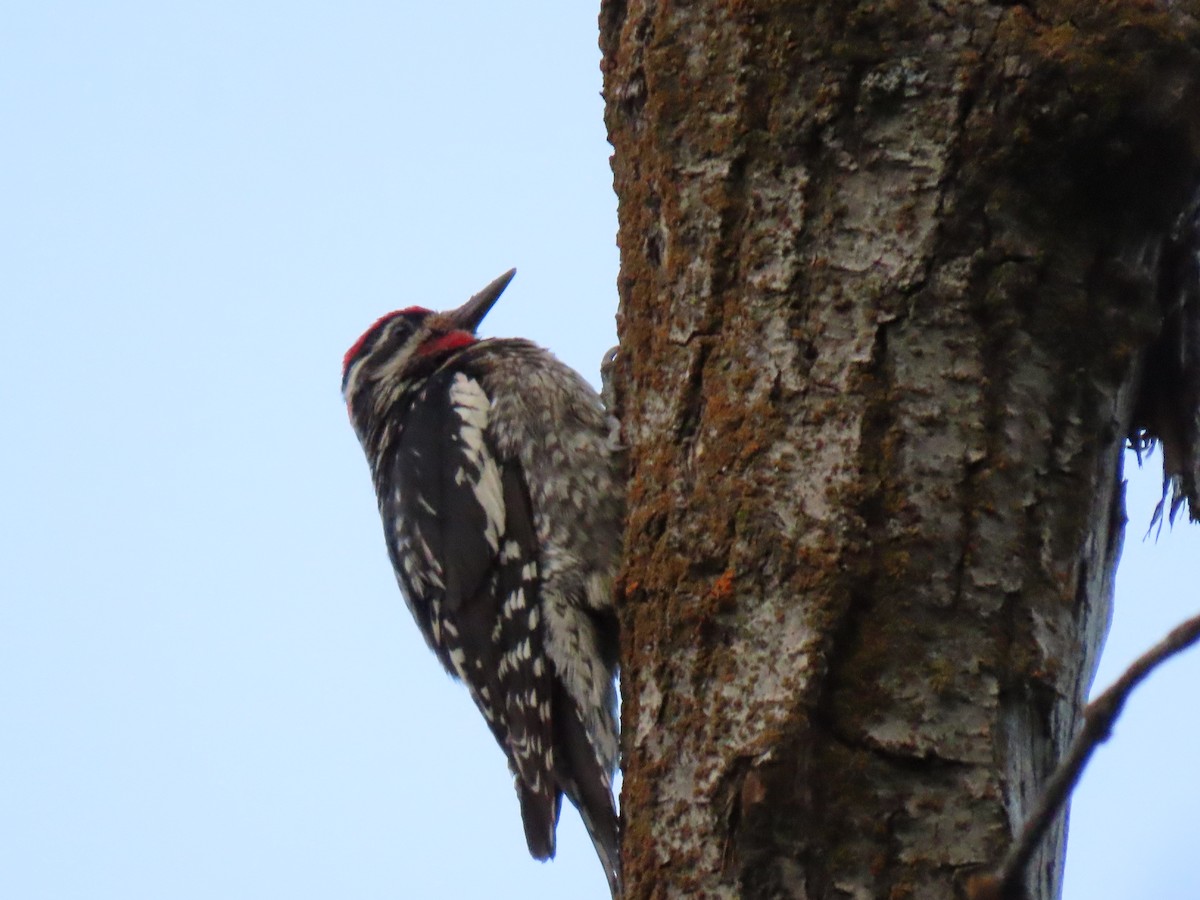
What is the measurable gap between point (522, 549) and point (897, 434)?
168cm

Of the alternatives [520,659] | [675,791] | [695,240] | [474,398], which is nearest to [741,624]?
[675,791]

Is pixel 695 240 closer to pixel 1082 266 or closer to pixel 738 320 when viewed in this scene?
pixel 738 320

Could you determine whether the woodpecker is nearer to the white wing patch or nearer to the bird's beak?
the white wing patch

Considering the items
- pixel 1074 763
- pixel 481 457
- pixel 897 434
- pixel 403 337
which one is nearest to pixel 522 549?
pixel 481 457

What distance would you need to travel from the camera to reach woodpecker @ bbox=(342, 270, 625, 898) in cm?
348

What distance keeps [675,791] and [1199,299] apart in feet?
4.32

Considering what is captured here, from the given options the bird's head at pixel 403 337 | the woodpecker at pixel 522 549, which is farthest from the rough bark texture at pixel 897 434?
the bird's head at pixel 403 337

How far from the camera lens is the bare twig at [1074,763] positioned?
136cm

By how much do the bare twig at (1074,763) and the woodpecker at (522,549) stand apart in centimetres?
161

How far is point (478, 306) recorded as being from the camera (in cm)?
478

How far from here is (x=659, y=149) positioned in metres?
2.60

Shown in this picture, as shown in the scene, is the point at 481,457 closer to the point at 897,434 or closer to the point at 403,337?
the point at 403,337

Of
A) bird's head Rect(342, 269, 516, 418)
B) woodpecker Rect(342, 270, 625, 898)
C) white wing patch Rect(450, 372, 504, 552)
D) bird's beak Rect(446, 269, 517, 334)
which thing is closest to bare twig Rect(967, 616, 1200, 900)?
woodpecker Rect(342, 270, 625, 898)

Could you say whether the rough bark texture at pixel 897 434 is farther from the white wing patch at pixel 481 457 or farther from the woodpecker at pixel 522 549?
the white wing patch at pixel 481 457
